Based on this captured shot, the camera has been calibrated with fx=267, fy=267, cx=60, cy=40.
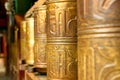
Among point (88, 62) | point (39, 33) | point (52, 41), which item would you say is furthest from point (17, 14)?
point (88, 62)

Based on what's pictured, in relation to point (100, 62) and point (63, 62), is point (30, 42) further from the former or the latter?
point (100, 62)

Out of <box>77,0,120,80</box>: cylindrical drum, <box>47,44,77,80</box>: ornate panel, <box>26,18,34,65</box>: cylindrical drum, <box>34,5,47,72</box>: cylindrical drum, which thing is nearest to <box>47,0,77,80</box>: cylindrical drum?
<box>47,44,77,80</box>: ornate panel

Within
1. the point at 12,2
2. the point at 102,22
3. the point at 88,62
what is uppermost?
the point at 12,2

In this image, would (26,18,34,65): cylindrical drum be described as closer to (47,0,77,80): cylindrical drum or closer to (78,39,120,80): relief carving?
(47,0,77,80): cylindrical drum

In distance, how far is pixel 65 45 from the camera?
112 centimetres

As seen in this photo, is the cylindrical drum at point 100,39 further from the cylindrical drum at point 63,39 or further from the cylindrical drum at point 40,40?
the cylindrical drum at point 40,40

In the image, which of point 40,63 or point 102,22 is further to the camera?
point 40,63

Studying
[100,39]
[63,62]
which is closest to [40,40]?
[63,62]

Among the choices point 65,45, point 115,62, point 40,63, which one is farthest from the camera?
point 40,63

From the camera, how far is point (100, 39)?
673 mm

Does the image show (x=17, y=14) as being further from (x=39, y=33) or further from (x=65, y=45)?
(x=65, y=45)

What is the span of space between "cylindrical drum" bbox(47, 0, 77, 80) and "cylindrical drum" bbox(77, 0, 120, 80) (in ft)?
1.13

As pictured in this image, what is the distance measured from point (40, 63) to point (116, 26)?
1.10 meters

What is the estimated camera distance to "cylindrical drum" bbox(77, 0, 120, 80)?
2.12 feet
